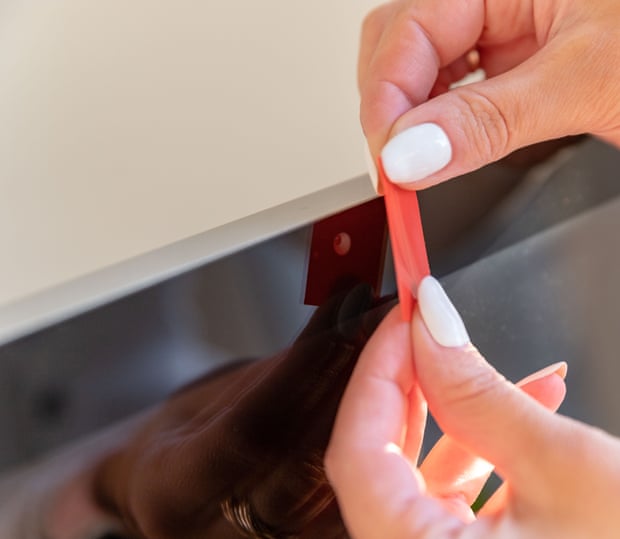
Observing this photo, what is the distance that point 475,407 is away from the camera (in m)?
0.30

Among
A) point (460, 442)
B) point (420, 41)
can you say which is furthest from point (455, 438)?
point (420, 41)

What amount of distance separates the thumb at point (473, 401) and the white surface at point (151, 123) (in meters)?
0.21

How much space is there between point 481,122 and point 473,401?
14 centimetres

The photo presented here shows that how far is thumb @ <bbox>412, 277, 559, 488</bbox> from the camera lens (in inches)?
11.1

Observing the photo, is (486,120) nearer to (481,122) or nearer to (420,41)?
(481,122)

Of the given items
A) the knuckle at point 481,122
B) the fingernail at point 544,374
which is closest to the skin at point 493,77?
the knuckle at point 481,122

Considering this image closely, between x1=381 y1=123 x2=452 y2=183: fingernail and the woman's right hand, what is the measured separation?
0.05 meters

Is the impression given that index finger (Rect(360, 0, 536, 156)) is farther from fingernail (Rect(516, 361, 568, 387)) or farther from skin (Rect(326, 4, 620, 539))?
fingernail (Rect(516, 361, 568, 387))

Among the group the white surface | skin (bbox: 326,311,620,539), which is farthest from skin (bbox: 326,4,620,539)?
the white surface

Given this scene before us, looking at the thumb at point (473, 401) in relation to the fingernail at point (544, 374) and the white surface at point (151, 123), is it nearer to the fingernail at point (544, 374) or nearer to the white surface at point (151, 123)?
the fingernail at point (544, 374)

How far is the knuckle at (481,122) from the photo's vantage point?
0.34 meters

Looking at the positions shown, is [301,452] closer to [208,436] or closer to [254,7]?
[208,436]

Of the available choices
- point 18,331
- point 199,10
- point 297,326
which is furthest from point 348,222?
point 199,10

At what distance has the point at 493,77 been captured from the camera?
0.39 metres
